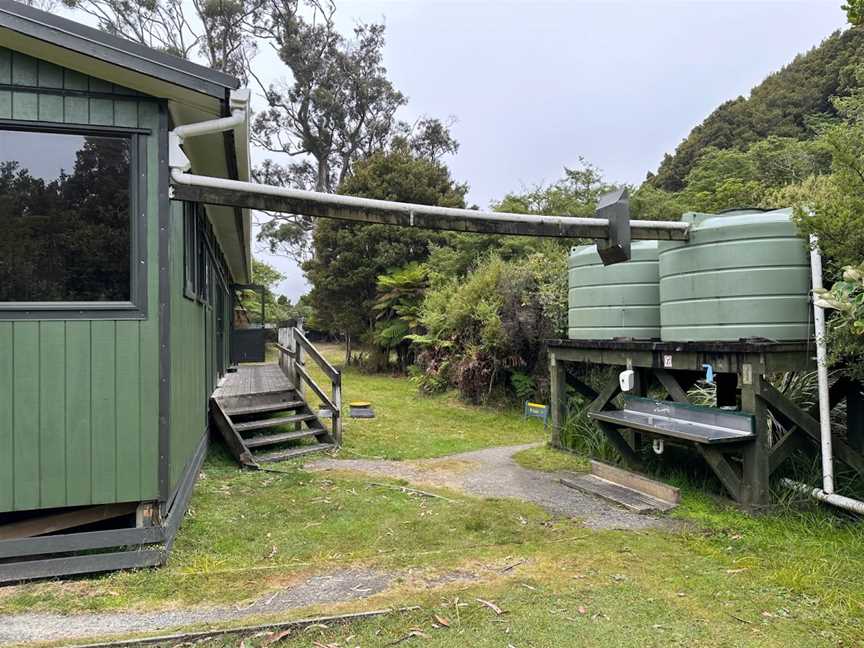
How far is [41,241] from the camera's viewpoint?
10.7 ft

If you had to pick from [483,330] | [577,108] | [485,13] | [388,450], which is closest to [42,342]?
[388,450]

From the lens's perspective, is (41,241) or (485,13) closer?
(41,241)

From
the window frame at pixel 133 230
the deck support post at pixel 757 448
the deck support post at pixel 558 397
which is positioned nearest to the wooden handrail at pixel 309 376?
the deck support post at pixel 558 397

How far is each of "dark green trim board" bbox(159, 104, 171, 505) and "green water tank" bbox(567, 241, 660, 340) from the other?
427 cm

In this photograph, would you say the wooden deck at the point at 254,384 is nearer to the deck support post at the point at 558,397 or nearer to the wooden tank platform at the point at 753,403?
the deck support post at the point at 558,397

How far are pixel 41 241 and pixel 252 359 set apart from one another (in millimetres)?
12498

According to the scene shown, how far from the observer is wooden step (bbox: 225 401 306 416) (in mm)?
6925

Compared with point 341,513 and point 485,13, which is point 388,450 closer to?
point 341,513

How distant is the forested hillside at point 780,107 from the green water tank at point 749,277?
20.2 meters

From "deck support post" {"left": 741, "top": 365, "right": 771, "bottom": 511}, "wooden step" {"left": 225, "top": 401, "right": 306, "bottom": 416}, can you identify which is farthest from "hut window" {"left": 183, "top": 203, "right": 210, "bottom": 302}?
"deck support post" {"left": 741, "top": 365, "right": 771, "bottom": 511}

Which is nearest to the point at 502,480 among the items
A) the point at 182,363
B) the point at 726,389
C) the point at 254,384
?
the point at 726,389

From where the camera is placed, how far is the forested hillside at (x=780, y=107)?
22.8 meters

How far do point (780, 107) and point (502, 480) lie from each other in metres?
26.5

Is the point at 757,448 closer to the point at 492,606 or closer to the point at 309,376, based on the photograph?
the point at 492,606
